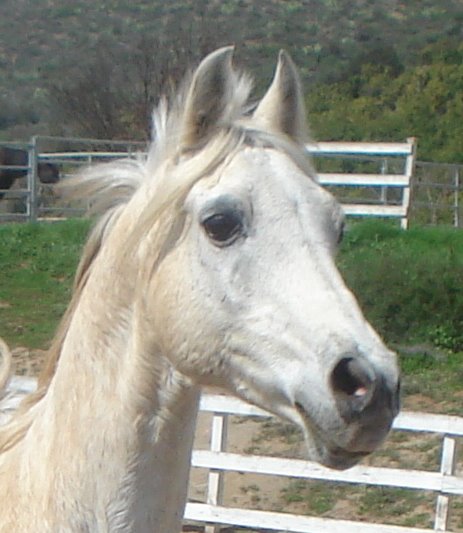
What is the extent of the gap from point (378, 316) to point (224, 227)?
26.9 ft

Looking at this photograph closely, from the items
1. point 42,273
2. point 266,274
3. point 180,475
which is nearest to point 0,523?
point 180,475

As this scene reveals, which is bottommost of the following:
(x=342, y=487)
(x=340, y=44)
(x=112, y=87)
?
(x=342, y=487)

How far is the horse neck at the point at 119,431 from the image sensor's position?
256 cm

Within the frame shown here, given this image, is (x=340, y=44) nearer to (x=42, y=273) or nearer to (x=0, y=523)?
(x=42, y=273)

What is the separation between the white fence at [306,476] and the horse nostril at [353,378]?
4798mm

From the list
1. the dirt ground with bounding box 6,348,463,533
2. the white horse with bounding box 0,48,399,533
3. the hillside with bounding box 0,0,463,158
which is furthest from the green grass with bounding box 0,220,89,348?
the hillside with bounding box 0,0,463,158

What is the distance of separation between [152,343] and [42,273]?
1033cm

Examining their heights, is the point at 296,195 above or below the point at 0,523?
above

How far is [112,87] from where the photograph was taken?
25953 mm

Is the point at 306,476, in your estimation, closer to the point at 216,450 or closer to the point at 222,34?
the point at 216,450

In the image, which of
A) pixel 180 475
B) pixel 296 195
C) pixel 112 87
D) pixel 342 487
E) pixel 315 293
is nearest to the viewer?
pixel 315 293

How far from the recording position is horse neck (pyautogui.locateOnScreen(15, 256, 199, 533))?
8.39ft

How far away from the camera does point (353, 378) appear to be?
2.15 m

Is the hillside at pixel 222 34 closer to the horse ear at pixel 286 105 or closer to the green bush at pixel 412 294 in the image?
the green bush at pixel 412 294
